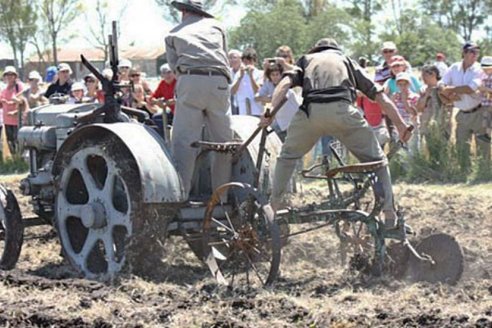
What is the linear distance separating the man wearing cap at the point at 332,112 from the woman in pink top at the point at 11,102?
28.5ft

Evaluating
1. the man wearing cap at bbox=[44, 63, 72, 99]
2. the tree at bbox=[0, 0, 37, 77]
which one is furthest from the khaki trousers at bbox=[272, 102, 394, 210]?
the tree at bbox=[0, 0, 37, 77]

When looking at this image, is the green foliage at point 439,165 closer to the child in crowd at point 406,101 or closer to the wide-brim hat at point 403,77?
the child in crowd at point 406,101

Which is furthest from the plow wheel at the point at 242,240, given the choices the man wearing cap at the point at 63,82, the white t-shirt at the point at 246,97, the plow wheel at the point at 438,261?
the man wearing cap at the point at 63,82

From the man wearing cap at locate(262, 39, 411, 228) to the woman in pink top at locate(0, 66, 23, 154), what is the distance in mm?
8696

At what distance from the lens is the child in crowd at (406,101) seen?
1263cm

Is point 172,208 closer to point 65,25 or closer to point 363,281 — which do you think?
point 363,281

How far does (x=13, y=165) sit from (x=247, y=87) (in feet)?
14.3

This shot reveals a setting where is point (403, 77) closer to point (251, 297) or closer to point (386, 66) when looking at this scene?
point (386, 66)

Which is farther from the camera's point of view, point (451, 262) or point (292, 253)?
point (292, 253)

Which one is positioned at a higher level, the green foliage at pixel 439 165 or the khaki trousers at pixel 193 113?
the khaki trousers at pixel 193 113

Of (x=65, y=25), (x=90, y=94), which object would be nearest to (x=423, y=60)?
(x=65, y=25)

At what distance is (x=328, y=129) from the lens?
7.51 metres

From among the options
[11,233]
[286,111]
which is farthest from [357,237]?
[286,111]

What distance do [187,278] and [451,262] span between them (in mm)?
1962
